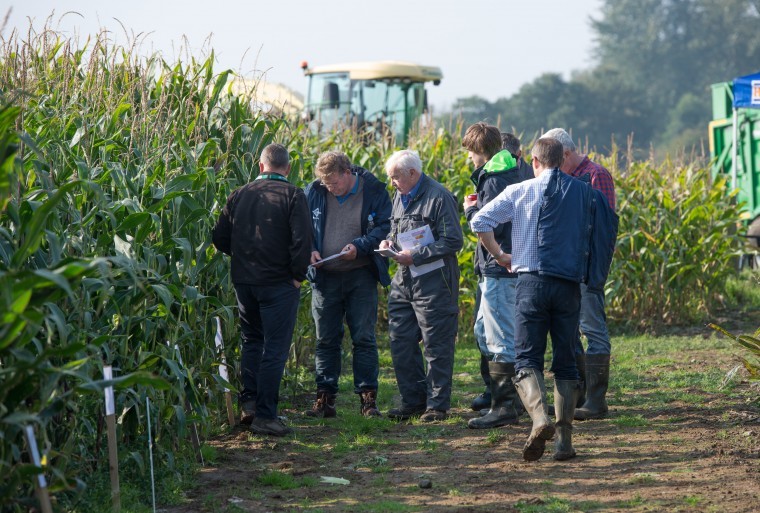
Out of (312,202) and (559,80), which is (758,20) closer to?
(559,80)

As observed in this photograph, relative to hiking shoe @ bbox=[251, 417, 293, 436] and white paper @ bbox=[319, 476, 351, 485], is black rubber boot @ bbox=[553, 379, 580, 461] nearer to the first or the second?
white paper @ bbox=[319, 476, 351, 485]

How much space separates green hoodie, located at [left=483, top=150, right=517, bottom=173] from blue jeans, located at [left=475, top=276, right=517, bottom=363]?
76cm

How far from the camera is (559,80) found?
6862cm

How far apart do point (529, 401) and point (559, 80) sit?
64980 mm

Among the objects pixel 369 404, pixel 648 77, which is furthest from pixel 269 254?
pixel 648 77

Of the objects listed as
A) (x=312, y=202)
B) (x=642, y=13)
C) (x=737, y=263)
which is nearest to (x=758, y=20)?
(x=642, y=13)

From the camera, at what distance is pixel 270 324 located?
6.65m

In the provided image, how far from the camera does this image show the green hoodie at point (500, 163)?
6.84m

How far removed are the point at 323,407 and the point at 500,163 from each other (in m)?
2.19

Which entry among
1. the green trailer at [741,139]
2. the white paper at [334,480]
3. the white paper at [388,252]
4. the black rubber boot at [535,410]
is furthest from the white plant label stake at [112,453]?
the green trailer at [741,139]

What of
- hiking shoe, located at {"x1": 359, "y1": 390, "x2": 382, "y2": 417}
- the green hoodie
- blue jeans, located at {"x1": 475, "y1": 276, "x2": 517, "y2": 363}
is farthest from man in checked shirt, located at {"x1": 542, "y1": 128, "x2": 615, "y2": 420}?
hiking shoe, located at {"x1": 359, "y1": 390, "x2": 382, "y2": 417}

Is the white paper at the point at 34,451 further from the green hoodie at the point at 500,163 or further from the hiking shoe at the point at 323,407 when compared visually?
the green hoodie at the point at 500,163

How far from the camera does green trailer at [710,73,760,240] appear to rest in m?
14.8

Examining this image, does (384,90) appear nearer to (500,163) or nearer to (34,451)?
(500,163)
